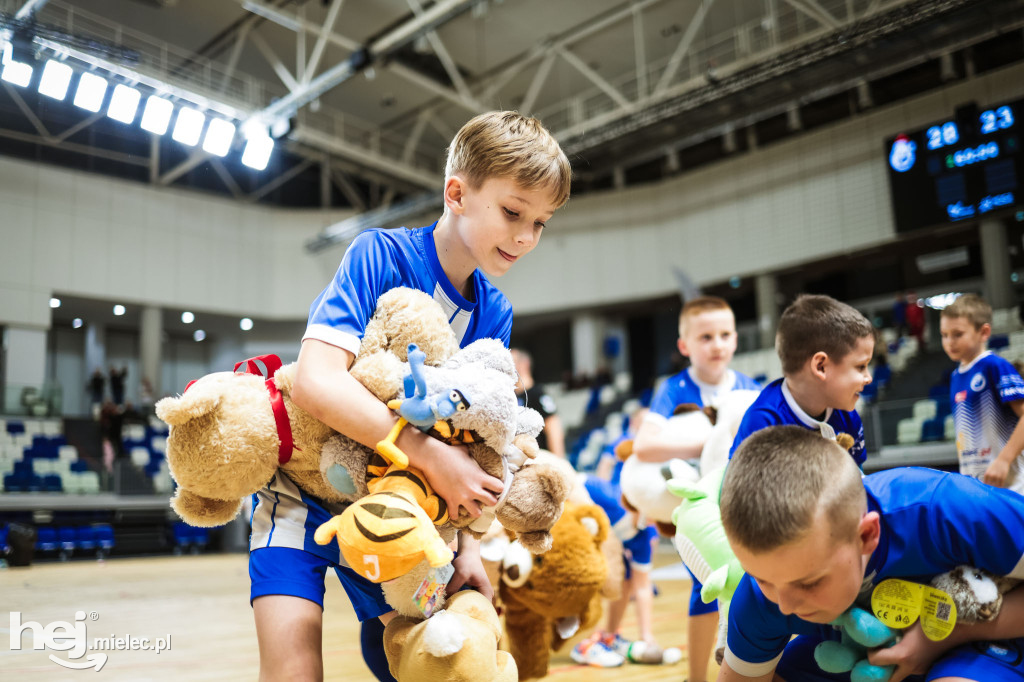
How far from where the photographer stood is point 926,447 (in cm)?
709

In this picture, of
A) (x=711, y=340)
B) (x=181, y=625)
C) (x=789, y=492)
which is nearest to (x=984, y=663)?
(x=789, y=492)

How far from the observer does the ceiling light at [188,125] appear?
9.38 metres

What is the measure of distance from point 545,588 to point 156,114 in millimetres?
8717

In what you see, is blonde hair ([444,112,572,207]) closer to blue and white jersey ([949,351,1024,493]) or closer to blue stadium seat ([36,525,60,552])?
blue and white jersey ([949,351,1024,493])

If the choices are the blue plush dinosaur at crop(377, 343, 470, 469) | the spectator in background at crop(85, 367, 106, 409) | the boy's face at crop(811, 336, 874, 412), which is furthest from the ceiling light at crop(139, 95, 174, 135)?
the blue plush dinosaur at crop(377, 343, 470, 469)

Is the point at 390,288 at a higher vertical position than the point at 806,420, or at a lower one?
higher

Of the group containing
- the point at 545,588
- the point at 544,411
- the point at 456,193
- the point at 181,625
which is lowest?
the point at 181,625

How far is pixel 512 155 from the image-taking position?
1.30 meters

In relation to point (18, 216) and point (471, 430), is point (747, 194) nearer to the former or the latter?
point (18, 216)

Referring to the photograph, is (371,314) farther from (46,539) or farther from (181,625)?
(46,539)

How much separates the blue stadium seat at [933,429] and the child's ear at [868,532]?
680 centimetres

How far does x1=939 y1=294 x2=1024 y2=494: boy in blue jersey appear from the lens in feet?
11.2

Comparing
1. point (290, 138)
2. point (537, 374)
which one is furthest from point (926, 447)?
point (537, 374)

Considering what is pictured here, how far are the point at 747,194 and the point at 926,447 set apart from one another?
6.48m
